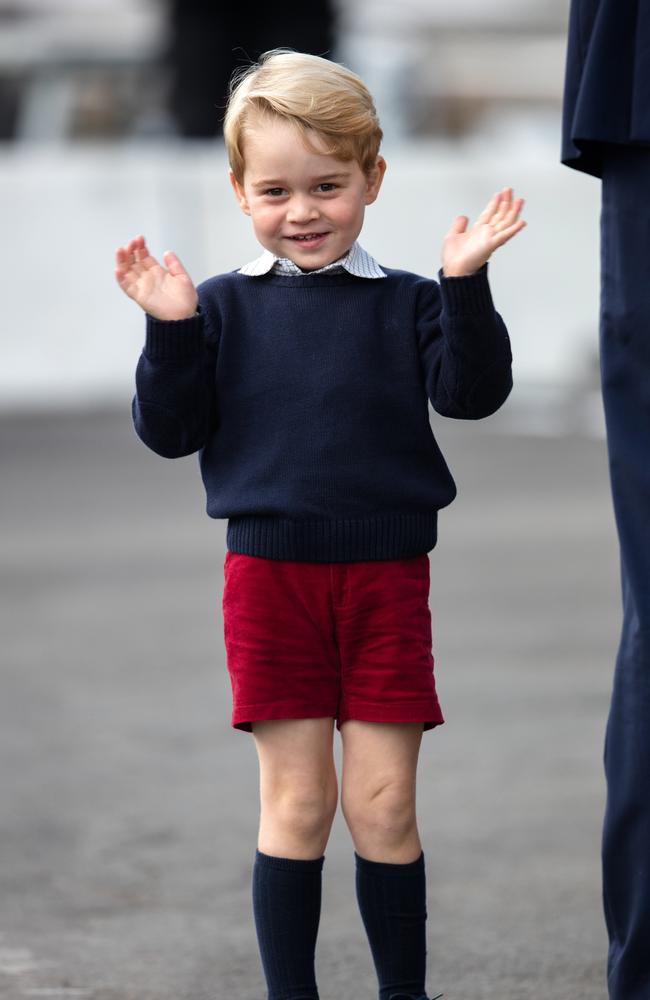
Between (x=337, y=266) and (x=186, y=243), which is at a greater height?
(x=337, y=266)

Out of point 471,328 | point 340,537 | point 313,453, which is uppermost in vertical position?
point 471,328

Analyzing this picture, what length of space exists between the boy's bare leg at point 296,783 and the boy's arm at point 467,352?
0.55 metres

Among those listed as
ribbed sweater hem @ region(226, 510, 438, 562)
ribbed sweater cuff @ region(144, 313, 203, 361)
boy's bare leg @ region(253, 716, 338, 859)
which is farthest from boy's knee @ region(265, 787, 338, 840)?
ribbed sweater cuff @ region(144, 313, 203, 361)

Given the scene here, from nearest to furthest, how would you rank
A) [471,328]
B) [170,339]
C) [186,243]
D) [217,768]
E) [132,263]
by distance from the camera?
[471,328], [170,339], [132,263], [217,768], [186,243]

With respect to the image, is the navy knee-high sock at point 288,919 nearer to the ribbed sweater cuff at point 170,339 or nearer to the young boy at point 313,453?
the young boy at point 313,453

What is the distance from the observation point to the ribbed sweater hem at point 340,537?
3.10 meters

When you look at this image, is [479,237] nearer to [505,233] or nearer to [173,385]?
[505,233]

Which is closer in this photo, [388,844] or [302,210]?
[302,210]

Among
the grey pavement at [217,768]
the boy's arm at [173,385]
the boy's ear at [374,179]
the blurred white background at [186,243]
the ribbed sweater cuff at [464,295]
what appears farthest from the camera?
the blurred white background at [186,243]

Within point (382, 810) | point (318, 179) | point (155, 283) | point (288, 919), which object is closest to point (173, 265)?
point (155, 283)

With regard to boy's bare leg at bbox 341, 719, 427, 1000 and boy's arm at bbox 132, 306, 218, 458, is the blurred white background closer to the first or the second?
boy's bare leg at bbox 341, 719, 427, 1000

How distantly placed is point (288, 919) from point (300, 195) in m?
1.14

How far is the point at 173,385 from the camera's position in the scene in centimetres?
305

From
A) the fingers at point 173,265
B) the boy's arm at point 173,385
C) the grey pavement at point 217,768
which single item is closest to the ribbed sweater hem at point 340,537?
→ the boy's arm at point 173,385
